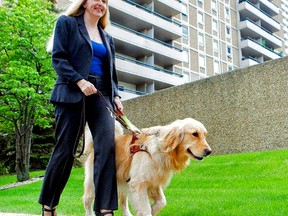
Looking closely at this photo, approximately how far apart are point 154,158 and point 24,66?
11702mm

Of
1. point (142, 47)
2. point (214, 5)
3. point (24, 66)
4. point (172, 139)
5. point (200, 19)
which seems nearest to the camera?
point (172, 139)

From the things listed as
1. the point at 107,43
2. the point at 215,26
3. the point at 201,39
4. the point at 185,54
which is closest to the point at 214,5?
the point at 215,26

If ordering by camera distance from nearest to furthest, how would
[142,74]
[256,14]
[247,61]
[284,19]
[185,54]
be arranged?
[142,74] < [185,54] < [247,61] < [256,14] < [284,19]

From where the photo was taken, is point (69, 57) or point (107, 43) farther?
point (107, 43)

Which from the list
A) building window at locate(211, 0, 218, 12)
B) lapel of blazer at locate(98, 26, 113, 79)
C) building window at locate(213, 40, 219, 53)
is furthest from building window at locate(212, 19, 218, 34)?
lapel of blazer at locate(98, 26, 113, 79)

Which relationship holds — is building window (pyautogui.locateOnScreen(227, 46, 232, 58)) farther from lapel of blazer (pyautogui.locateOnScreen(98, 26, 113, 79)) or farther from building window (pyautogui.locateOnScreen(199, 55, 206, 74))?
lapel of blazer (pyautogui.locateOnScreen(98, 26, 113, 79))

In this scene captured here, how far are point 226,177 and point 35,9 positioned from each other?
11.1 meters

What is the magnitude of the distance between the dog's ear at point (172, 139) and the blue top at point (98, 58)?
32.9 inches

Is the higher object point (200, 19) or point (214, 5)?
point (214, 5)

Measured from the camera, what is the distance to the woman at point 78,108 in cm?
336

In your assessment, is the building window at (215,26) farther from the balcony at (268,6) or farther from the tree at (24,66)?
the tree at (24,66)

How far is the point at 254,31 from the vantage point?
47.0 metres

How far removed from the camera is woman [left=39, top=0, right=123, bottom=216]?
3361 mm

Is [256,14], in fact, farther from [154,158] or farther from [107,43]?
[154,158]
